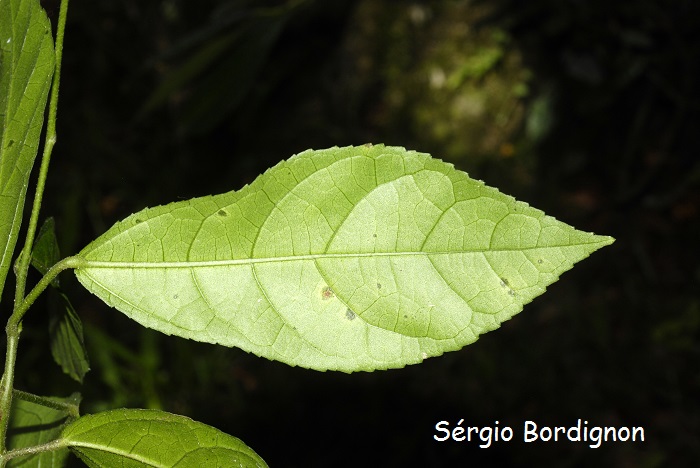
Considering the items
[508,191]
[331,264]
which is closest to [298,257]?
[331,264]

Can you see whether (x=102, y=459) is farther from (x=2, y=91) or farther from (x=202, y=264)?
(x=2, y=91)

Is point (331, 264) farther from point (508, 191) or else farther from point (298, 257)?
point (508, 191)

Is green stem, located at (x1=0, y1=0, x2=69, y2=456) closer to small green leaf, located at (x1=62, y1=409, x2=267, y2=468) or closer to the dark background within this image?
small green leaf, located at (x1=62, y1=409, x2=267, y2=468)

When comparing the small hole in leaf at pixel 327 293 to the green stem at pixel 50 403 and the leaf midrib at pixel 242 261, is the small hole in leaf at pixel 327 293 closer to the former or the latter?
the leaf midrib at pixel 242 261

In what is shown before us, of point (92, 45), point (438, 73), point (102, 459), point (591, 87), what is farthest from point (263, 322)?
point (438, 73)

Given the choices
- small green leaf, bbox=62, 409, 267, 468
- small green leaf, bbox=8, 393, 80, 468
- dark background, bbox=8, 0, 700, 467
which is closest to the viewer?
small green leaf, bbox=62, 409, 267, 468

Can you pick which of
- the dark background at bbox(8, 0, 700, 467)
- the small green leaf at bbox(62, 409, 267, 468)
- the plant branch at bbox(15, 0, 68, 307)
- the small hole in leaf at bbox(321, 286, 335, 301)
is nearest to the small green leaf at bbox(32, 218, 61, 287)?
the plant branch at bbox(15, 0, 68, 307)
